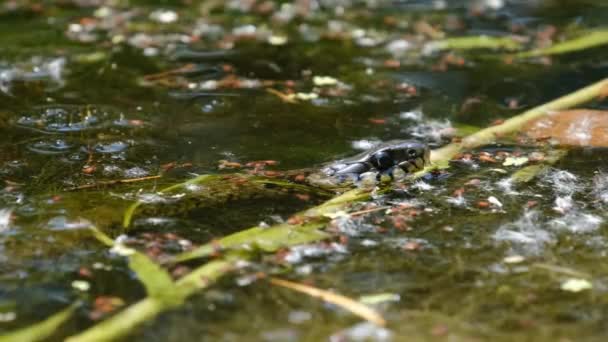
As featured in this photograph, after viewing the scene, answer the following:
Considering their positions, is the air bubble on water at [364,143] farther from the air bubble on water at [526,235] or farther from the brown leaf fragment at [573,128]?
the air bubble on water at [526,235]

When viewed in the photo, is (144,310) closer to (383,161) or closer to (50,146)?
(383,161)

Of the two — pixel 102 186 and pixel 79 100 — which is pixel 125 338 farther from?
pixel 79 100

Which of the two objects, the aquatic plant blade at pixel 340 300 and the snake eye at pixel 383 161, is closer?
the aquatic plant blade at pixel 340 300

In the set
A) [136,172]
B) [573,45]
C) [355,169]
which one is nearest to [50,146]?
[136,172]

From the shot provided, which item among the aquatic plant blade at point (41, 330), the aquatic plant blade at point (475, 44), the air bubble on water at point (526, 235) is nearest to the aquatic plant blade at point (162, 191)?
the aquatic plant blade at point (41, 330)

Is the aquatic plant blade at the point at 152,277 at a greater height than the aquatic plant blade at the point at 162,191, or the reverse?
the aquatic plant blade at the point at 162,191

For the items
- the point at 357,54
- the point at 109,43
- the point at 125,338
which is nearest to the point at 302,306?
the point at 125,338

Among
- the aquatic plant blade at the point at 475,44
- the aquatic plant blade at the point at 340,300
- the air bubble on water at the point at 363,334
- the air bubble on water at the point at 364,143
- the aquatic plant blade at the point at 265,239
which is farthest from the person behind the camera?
the aquatic plant blade at the point at 475,44

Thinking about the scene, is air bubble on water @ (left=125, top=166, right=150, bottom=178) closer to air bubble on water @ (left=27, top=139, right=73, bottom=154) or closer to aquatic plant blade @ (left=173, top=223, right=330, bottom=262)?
air bubble on water @ (left=27, top=139, right=73, bottom=154)
